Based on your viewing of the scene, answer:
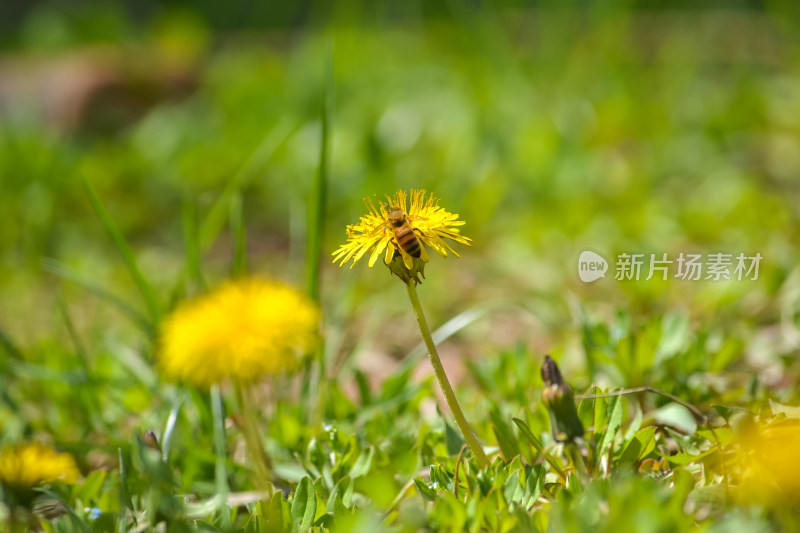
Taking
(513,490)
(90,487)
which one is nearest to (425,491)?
(513,490)

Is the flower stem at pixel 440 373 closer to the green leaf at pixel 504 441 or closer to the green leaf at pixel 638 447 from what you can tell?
the green leaf at pixel 504 441

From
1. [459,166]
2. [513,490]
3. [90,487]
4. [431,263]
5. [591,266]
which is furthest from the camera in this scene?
[459,166]

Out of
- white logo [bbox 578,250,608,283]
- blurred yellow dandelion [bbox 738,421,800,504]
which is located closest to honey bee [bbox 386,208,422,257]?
blurred yellow dandelion [bbox 738,421,800,504]

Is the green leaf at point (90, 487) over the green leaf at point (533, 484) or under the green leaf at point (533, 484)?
over

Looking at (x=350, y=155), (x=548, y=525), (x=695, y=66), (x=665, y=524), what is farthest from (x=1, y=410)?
(x=695, y=66)

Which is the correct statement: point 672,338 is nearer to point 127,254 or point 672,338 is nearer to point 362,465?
point 362,465

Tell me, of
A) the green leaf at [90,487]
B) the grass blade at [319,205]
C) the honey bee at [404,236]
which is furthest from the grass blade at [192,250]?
the honey bee at [404,236]

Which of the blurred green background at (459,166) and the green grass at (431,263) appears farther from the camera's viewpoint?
the blurred green background at (459,166)
